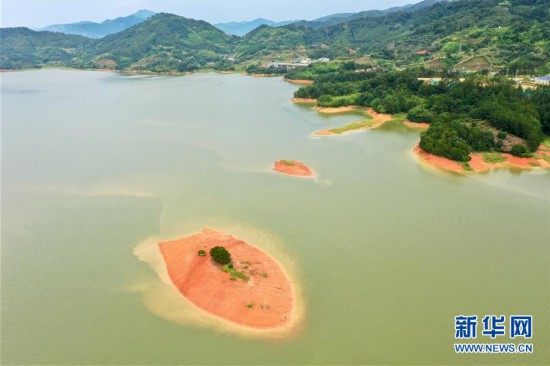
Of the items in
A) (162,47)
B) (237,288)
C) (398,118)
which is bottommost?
(237,288)

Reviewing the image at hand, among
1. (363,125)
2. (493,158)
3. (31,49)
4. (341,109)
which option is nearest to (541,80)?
(363,125)

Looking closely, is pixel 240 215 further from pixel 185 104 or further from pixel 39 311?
pixel 185 104

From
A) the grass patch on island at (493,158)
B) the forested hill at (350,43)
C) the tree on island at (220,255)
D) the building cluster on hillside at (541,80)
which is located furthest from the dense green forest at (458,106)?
the tree on island at (220,255)

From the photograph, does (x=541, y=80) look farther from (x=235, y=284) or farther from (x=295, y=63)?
(x=295, y=63)

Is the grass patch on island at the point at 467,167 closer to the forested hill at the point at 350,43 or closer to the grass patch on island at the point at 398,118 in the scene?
the grass patch on island at the point at 398,118

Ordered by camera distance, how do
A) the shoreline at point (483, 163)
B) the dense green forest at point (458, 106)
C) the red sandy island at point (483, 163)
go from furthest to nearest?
1. the dense green forest at point (458, 106)
2. the red sandy island at point (483, 163)
3. the shoreline at point (483, 163)
